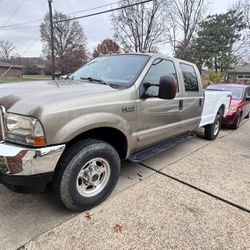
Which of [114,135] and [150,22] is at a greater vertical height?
[150,22]

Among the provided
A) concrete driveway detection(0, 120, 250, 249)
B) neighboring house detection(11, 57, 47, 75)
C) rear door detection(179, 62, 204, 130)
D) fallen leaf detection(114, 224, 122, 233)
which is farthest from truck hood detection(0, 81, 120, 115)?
neighboring house detection(11, 57, 47, 75)

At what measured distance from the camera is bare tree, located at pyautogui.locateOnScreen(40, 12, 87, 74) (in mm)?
43000

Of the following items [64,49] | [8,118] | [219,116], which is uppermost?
[64,49]

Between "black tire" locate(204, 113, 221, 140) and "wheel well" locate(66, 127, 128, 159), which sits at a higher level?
"wheel well" locate(66, 127, 128, 159)

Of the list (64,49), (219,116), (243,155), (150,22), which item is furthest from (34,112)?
(64,49)

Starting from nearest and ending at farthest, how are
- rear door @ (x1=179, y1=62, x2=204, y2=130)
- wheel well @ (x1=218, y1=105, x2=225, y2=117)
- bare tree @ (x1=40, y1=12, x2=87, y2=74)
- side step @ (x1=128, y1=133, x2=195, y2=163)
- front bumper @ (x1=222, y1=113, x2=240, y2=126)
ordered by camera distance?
side step @ (x1=128, y1=133, x2=195, y2=163), rear door @ (x1=179, y1=62, x2=204, y2=130), wheel well @ (x1=218, y1=105, x2=225, y2=117), front bumper @ (x1=222, y1=113, x2=240, y2=126), bare tree @ (x1=40, y1=12, x2=87, y2=74)

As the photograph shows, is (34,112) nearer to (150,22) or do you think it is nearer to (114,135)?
(114,135)

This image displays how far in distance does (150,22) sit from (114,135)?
2922 cm

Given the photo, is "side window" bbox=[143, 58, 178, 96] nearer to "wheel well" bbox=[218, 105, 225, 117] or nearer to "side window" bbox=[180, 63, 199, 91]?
"side window" bbox=[180, 63, 199, 91]

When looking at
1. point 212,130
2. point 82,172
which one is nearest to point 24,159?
point 82,172

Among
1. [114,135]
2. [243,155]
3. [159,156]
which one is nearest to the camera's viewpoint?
[114,135]

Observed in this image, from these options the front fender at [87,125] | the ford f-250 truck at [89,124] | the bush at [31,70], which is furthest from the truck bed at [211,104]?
the bush at [31,70]

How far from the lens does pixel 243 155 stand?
4809 millimetres

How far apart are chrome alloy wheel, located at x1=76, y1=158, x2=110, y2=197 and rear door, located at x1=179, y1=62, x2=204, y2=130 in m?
1.95
